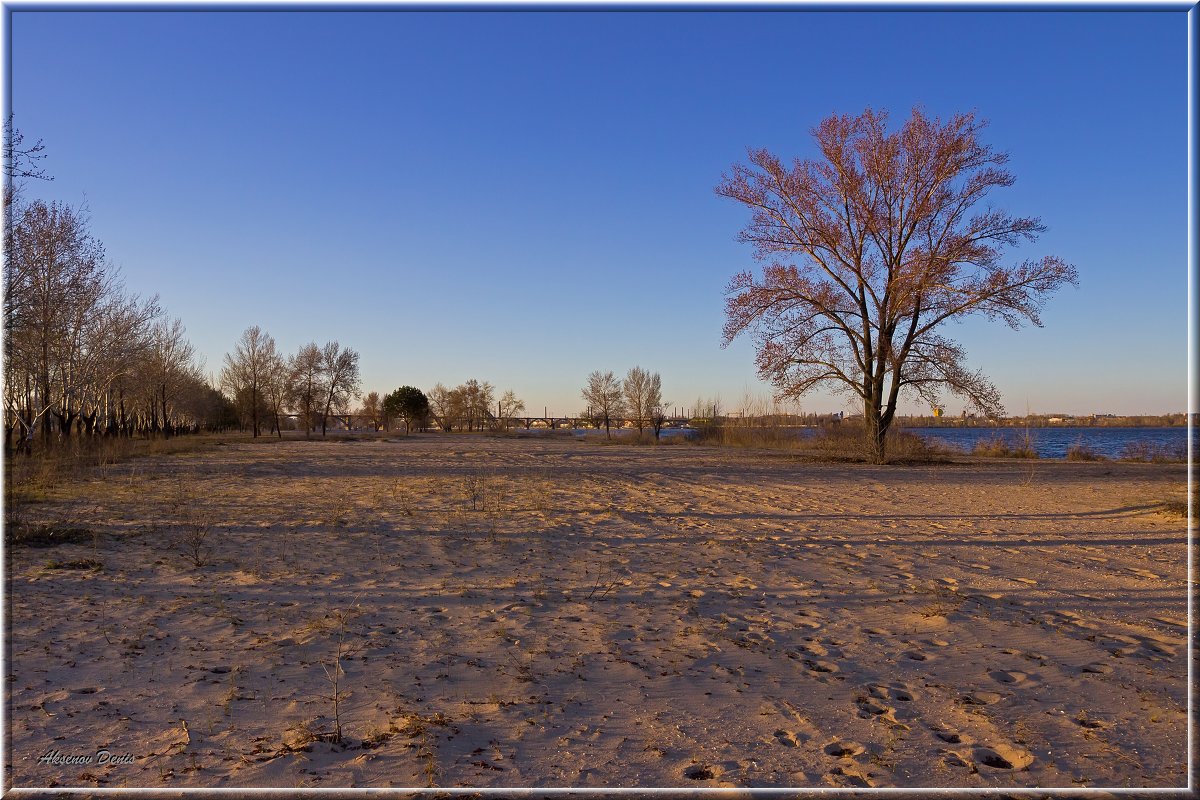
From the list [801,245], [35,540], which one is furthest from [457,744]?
[801,245]

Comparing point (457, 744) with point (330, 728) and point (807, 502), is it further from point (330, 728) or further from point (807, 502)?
point (807, 502)

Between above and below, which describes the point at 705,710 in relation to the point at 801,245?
below

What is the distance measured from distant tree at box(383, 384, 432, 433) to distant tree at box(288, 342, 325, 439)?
14332 mm

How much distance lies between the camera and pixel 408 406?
79.6 meters

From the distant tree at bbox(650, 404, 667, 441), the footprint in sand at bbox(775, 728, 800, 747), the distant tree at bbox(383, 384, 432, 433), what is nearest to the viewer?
the footprint in sand at bbox(775, 728, 800, 747)

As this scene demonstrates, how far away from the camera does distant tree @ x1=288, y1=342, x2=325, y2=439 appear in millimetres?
64062

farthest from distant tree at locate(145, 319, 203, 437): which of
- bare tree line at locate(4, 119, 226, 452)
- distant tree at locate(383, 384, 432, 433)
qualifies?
distant tree at locate(383, 384, 432, 433)

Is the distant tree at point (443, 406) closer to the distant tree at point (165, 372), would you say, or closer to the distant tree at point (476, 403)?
the distant tree at point (476, 403)

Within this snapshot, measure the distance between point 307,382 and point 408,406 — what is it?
16256 millimetres

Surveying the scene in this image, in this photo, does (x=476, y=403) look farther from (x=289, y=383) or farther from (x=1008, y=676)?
(x=1008, y=676)

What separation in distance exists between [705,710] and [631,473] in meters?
16.4

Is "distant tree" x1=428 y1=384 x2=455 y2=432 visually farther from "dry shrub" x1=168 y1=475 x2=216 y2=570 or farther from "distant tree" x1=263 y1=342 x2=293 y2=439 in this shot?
"dry shrub" x1=168 y1=475 x2=216 y2=570

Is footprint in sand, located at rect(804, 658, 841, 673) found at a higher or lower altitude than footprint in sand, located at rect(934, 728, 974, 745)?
lower

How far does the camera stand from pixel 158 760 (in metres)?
3.37
